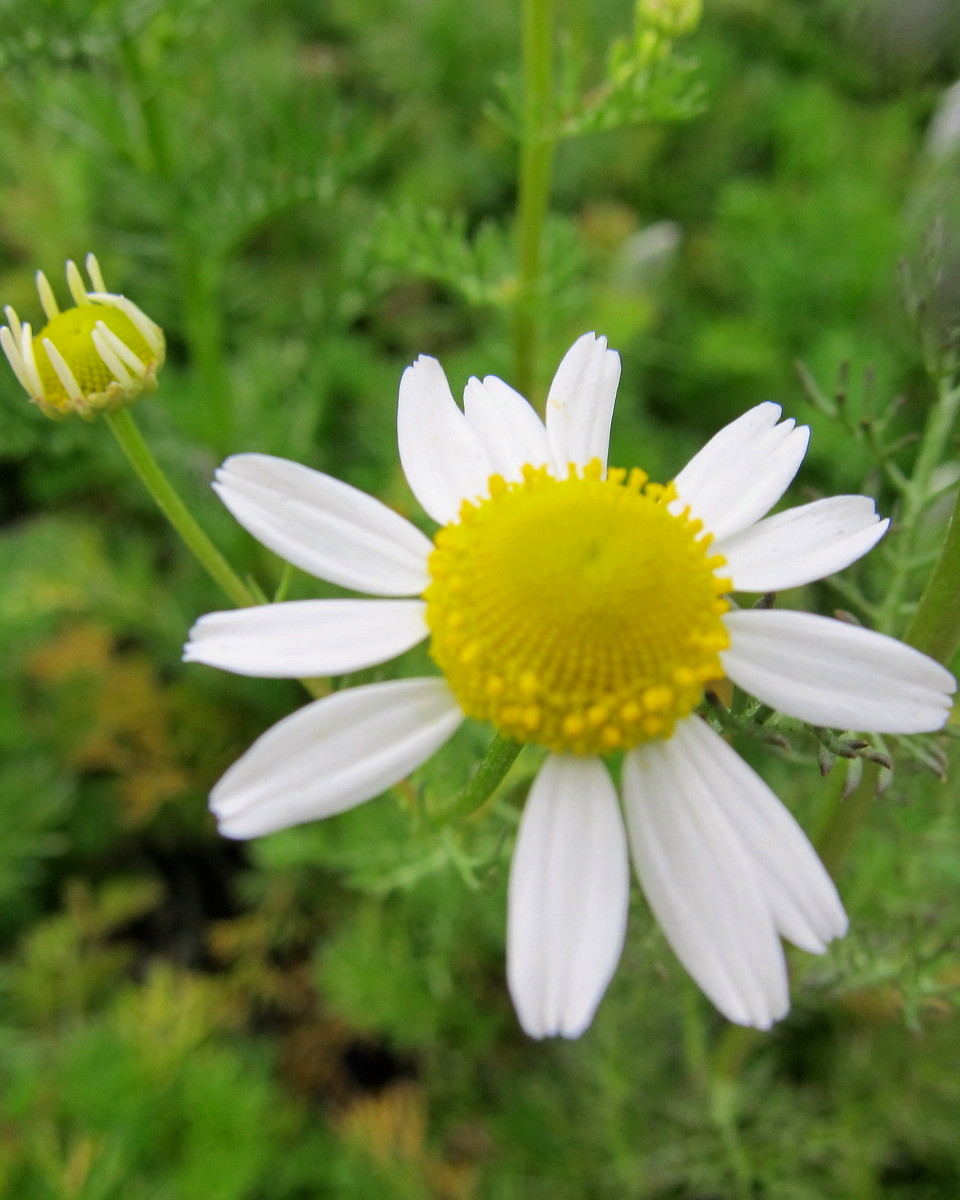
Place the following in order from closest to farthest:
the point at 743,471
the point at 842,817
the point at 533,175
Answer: the point at 743,471 → the point at 842,817 → the point at 533,175

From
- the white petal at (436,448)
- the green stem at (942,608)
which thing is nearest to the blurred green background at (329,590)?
the green stem at (942,608)

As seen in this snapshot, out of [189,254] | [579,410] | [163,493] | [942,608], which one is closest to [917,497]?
[942,608]

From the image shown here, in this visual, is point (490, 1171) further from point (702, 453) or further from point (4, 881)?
point (702, 453)

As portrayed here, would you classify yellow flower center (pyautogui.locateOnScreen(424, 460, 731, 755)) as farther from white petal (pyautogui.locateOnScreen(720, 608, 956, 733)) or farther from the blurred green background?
the blurred green background

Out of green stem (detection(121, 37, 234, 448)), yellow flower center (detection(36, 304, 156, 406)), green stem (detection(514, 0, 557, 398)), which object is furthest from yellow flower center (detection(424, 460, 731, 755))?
green stem (detection(121, 37, 234, 448))

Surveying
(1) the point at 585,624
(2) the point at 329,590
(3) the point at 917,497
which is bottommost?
(2) the point at 329,590

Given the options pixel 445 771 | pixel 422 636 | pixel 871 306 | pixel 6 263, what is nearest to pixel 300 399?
pixel 6 263

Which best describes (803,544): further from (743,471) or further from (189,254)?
(189,254)
